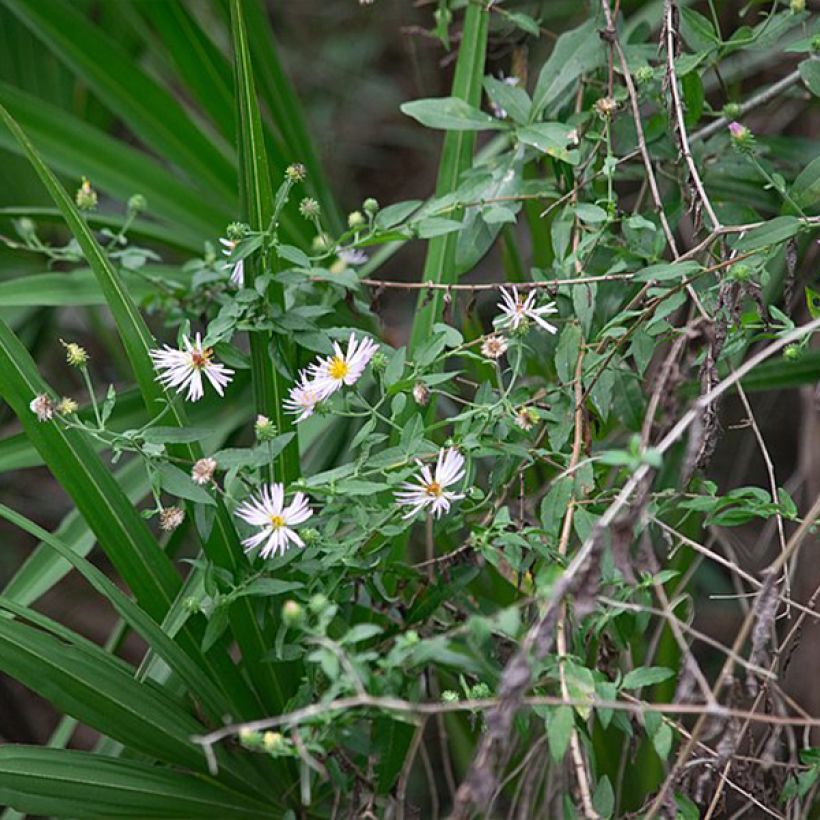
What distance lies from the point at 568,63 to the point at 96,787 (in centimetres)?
69

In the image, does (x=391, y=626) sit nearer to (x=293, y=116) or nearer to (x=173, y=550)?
(x=173, y=550)

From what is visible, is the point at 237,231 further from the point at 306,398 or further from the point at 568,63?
the point at 568,63

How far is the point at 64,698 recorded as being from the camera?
0.76 meters

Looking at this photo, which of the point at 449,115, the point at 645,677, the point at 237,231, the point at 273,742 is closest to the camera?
the point at 273,742

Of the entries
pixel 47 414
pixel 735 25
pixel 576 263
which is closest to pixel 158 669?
pixel 47 414

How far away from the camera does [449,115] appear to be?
0.93 meters

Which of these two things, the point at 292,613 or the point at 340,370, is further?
the point at 340,370

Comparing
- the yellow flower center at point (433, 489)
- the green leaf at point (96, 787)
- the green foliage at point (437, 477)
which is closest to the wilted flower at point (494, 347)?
the green foliage at point (437, 477)

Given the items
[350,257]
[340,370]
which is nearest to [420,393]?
[340,370]

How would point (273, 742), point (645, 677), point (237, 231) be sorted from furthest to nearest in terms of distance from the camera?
point (237, 231)
point (645, 677)
point (273, 742)

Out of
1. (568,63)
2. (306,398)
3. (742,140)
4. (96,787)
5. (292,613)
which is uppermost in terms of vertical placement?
(568,63)

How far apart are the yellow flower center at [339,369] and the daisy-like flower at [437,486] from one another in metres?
0.08

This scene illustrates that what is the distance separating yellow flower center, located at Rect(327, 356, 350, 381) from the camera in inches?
29.8

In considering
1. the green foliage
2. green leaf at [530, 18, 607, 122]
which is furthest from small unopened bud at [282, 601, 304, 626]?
green leaf at [530, 18, 607, 122]
